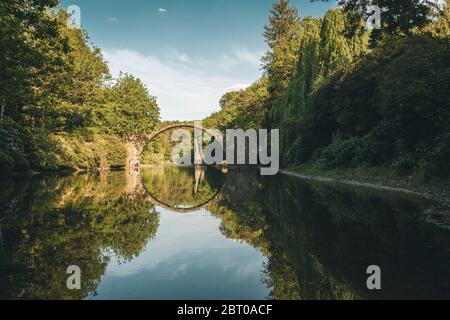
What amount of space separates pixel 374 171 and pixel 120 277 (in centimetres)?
1723

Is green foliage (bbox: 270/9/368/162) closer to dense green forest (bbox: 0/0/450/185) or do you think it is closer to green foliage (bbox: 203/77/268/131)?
dense green forest (bbox: 0/0/450/185)

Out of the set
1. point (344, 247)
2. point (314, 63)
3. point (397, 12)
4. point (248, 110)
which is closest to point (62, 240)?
point (344, 247)

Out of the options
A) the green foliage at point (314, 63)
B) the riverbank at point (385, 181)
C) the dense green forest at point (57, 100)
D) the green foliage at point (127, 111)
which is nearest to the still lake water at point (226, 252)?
the riverbank at point (385, 181)

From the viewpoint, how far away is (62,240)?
6.59 metres

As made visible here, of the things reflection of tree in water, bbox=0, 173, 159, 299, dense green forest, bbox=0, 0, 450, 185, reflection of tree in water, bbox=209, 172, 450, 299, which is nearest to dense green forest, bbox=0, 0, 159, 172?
dense green forest, bbox=0, 0, 450, 185

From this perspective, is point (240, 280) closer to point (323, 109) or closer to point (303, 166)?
point (323, 109)

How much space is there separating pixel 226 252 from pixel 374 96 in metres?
18.2

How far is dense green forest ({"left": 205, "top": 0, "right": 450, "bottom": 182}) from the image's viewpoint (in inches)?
611

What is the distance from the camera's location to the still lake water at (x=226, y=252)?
4.23 meters

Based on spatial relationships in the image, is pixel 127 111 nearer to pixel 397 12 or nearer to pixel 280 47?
pixel 280 47

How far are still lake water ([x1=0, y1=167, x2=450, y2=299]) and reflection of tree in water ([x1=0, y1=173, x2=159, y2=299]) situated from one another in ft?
0.07

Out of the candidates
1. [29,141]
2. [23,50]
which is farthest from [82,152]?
[23,50]

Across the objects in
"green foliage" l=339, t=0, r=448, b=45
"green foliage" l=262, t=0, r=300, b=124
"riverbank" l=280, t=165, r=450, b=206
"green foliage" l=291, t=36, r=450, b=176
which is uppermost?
"green foliage" l=262, t=0, r=300, b=124
